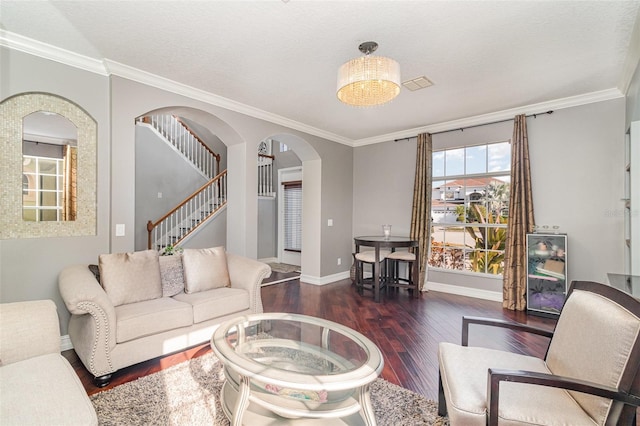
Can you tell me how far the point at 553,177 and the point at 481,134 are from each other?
3.72 feet

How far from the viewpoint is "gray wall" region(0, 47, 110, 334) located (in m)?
2.55

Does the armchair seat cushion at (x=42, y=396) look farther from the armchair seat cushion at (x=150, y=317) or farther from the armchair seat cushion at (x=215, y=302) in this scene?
the armchair seat cushion at (x=215, y=302)

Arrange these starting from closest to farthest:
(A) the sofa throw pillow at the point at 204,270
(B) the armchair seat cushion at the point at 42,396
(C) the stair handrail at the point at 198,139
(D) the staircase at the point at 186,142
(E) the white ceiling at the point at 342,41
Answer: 1. (B) the armchair seat cushion at the point at 42,396
2. (E) the white ceiling at the point at 342,41
3. (A) the sofa throw pillow at the point at 204,270
4. (D) the staircase at the point at 186,142
5. (C) the stair handrail at the point at 198,139

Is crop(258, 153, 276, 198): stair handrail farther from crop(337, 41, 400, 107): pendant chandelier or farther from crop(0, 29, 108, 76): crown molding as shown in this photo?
crop(337, 41, 400, 107): pendant chandelier

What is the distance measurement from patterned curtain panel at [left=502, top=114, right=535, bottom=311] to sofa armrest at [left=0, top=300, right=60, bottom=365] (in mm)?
4720

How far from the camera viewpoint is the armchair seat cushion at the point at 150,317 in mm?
2262

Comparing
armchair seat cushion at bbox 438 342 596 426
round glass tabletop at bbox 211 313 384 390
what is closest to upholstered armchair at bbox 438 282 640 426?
armchair seat cushion at bbox 438 342 596 426

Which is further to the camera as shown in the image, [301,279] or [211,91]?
[301,279]

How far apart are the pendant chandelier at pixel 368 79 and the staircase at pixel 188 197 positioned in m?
4.76

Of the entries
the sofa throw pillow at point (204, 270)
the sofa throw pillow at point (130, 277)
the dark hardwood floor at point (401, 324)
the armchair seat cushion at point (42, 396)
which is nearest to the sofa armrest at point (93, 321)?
the dark hardwood floor at point (401, 324)

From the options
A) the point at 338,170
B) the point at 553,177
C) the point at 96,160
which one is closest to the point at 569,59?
the point at 553,177

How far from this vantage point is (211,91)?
362 cm

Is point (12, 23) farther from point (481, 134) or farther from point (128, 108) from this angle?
point (481, 134)

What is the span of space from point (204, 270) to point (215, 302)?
41 centimetres
